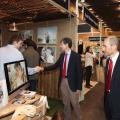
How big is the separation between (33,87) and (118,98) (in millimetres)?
2120

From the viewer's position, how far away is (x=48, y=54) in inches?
189

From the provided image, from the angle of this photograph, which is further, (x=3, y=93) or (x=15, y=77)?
(x=15, y=77)

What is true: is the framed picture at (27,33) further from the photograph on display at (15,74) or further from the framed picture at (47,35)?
the photograph on display at (15,74)

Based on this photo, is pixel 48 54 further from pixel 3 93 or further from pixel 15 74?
pixel 3 93

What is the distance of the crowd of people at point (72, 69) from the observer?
2.19m

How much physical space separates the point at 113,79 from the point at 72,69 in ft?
2.92

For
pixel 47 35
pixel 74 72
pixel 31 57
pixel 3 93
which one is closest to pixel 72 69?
pixel 74 72

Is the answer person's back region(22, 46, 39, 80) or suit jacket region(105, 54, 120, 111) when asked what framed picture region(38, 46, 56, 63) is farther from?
suit jacket region(105, 54, 120, 111)

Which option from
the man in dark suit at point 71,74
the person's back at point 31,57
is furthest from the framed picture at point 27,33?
the man in dark suit at point 71,74

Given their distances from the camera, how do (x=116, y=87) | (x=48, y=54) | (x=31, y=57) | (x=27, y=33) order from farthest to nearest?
1. (x=27, y=33)
2. (x=48, y=54)
3. (x=31, y=57)
4. (x=116, y=87)

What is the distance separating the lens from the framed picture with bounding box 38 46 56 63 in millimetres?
4702

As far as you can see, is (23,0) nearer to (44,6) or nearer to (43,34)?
(44,6)

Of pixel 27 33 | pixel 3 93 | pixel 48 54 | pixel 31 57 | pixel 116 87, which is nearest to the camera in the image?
pixel 3 93

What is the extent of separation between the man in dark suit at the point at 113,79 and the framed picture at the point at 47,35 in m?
2.57
